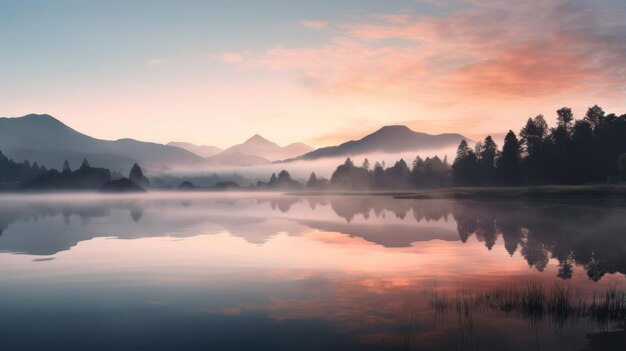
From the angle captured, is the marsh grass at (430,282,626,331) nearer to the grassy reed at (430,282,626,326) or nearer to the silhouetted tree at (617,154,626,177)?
the grassy reed at (430,282,626,326)

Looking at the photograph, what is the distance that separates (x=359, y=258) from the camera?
37.3m

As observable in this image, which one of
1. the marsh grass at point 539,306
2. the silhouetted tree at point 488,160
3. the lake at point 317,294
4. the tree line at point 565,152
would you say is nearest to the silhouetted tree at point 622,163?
the tree line at point 565,152

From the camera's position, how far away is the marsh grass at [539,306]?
20.2m

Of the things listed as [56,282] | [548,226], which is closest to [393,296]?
[56,282]

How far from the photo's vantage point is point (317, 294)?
25.3 meters

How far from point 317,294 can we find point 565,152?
500 feet

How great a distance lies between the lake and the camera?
1820cm

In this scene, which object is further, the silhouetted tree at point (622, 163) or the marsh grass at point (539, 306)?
the silhouetted tree at point (622, 163)

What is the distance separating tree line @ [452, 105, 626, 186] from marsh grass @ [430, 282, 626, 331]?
13119 cm

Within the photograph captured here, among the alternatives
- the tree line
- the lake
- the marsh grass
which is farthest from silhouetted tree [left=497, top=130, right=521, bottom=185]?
the marsh grass

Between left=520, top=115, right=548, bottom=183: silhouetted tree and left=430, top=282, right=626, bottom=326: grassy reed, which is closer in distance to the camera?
left=430, top=282, right=626, bottom=326: grassy reed

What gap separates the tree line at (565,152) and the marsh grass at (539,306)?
13119 centimetres

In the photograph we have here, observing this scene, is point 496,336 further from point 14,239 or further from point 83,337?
point 14,239

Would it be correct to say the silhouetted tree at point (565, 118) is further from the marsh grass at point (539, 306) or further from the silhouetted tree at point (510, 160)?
the marsh grass at point (539, 306)
